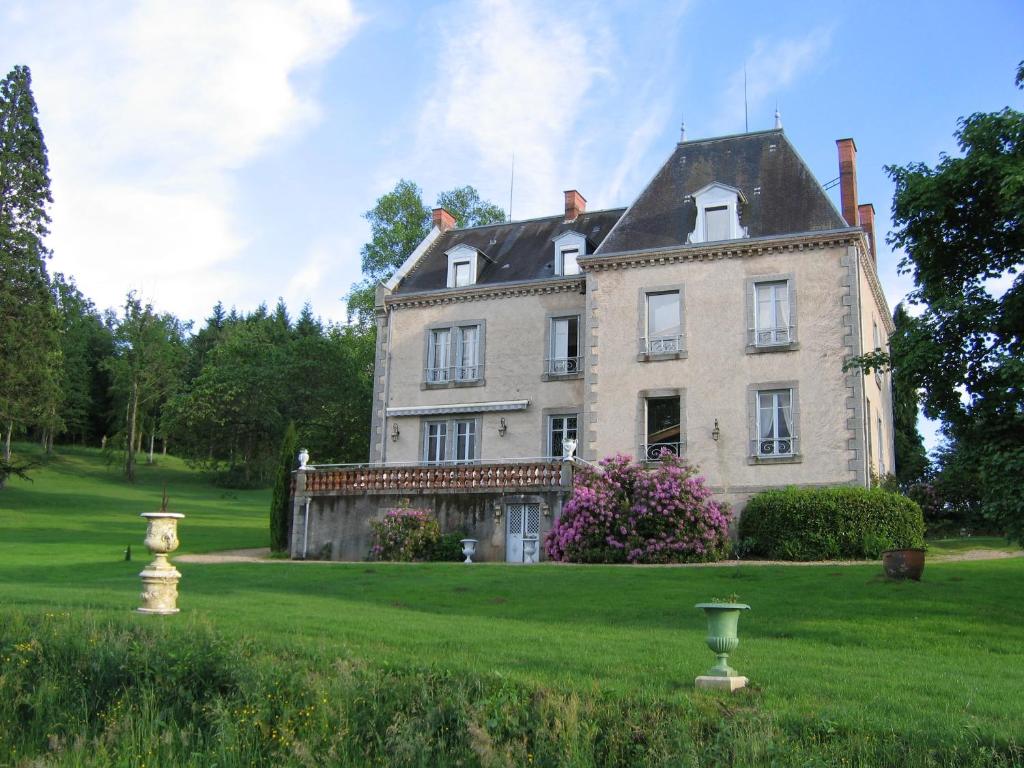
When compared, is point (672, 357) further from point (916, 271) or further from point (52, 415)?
point (52, 415)

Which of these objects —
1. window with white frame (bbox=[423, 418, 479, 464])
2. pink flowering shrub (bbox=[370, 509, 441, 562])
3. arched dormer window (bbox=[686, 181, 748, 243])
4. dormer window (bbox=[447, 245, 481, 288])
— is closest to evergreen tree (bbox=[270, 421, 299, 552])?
pink flowering shrub (bbox=[370, 509, 441, 562])

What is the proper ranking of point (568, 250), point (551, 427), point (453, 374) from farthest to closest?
point (453, 374), point (568, 250), point (551, 427)

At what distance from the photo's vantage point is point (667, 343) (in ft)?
91.6

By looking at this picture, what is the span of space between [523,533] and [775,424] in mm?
7412

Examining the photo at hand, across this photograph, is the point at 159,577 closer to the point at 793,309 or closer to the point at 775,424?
the point at 775,424

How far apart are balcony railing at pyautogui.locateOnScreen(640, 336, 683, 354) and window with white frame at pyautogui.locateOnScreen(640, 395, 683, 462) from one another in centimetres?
133

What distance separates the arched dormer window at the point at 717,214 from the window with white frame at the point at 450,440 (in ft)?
30.0

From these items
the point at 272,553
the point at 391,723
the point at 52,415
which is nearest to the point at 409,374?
the point at 272,553

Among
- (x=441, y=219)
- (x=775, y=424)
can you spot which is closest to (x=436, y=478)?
(x=775, y=424)

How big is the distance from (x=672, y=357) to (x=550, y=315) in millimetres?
4933

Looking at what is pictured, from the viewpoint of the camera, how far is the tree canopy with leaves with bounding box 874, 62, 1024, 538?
1342 cm

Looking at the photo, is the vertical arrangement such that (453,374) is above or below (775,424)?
above

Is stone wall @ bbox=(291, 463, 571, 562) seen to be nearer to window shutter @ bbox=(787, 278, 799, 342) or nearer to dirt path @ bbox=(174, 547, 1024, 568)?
dirt path @ bbox=(174, 547, 1024, 568)

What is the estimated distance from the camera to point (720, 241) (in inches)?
1081
